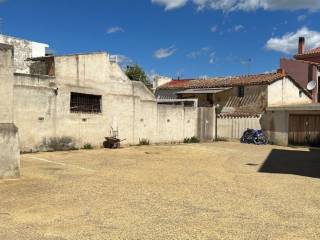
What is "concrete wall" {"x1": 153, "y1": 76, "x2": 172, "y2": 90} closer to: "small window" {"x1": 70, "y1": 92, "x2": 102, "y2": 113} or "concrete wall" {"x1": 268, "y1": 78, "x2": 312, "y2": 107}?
"concrete wall" {"x1": 268, "y1": 78, "x2": 312, "y2": 107}

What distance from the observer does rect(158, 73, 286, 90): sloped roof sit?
103 ft

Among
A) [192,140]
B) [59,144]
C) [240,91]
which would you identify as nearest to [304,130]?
[240,91]

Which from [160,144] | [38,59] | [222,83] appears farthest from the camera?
[222,83]

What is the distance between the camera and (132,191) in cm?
1049

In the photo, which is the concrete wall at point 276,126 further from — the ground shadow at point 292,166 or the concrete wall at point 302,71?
the ground shadow at point 292,166

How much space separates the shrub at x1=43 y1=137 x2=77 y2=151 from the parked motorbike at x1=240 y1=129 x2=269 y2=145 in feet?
43.2

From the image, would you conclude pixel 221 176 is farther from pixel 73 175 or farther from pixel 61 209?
pixel 61 209

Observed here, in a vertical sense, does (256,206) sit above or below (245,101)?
below

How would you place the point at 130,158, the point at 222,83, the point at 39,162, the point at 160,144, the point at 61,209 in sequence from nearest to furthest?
1. the point at 61,209
2. the point at 39,162
3. the point at 130,158
4. the point at 160,144
5. the point at 222,83

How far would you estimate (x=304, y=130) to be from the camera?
2848cm

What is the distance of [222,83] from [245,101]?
9.88 ft

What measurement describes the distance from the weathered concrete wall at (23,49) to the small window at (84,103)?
4.91m

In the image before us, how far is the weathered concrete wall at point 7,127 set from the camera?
455 inches

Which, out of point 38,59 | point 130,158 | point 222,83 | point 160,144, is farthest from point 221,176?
point 222,83
